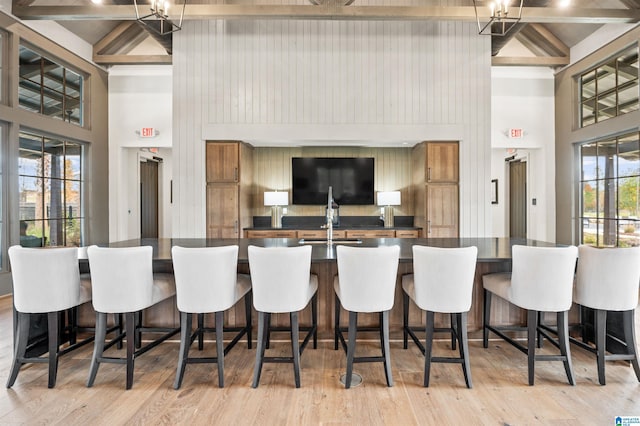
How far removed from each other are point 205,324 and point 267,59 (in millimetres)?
3716

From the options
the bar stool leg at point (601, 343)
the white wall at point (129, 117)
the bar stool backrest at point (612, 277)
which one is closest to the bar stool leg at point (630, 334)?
the bar stool backrest at point (612, 277)

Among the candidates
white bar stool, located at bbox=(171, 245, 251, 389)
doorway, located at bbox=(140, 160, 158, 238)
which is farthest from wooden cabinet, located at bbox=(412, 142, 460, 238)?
doorway, located at bbox=(140, 160, 158, 238)

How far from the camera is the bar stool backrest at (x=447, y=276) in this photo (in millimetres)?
2166

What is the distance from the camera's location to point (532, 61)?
5762 mm

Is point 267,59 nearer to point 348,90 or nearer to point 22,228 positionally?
point 348,90

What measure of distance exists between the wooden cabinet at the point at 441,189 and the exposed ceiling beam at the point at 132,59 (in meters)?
4.64

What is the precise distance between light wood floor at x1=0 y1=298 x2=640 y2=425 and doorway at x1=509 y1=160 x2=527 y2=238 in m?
5.24

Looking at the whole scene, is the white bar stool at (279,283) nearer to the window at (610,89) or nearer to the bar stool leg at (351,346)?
the bar stool leg at (351,346)

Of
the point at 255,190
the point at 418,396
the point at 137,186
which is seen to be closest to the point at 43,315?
the point at 418,396

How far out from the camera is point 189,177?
4.89 metres

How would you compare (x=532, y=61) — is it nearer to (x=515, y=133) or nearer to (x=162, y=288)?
(x=515, y=133)

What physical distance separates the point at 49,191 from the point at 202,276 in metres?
4.75

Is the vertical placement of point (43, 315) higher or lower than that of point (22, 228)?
lower

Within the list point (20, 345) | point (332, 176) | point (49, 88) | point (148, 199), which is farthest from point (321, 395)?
point (148, 199)
